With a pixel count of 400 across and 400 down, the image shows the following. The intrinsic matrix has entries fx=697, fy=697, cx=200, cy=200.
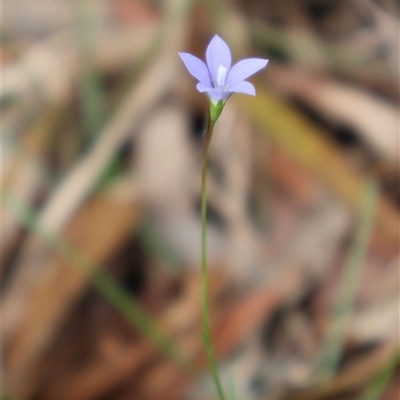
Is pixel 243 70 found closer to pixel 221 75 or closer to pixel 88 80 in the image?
pixel 221 75

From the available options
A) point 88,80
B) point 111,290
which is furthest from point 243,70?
point 88,80

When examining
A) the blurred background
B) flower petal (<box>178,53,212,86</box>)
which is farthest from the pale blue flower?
the blurred background

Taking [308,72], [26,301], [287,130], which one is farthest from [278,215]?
[26,301]

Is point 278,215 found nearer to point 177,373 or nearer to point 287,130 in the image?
point 287,130

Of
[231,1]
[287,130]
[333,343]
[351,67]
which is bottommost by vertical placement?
[333,343]

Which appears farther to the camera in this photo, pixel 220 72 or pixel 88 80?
pixel 88 80

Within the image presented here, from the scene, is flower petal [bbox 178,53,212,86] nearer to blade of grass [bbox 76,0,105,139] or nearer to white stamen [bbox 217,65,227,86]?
white stamen [bbox 217,65,227,86]

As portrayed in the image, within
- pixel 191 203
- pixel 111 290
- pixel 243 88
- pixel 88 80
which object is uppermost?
pixel 88 80
